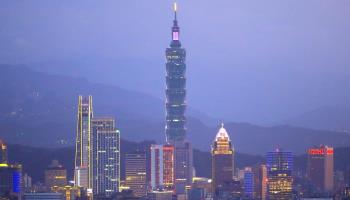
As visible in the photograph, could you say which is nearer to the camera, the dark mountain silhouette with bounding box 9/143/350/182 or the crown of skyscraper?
the dark mountain silhouette with bounding box 9/143/350/182

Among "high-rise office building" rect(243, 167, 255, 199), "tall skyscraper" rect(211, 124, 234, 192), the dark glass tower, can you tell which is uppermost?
the dark glass tower

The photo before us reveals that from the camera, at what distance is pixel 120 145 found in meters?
65.6

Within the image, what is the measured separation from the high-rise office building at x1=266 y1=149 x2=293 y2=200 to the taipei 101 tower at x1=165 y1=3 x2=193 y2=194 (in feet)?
16.3

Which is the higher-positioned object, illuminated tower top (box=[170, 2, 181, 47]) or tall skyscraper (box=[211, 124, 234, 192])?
illuminated tower top (box=[170, 2, 181, 47])

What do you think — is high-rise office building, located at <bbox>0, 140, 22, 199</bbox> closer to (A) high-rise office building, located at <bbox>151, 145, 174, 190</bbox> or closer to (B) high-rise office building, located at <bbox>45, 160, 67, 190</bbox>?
(B) high-rise office building, located at <bbox>45, 160, 67, 190</bbox>

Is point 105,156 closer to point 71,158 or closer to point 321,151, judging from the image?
point 71,158

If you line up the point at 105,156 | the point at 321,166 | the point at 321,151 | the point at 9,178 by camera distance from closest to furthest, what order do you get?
the point at 9,178 → the point at 105,156 → the point at 321,166 → the point at 321,151

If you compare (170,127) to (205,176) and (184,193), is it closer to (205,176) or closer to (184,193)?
(205,176)

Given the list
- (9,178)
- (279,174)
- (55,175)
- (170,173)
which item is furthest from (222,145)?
(9,178)

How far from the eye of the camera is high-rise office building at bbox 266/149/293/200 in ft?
188

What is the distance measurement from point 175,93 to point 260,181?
1298 cm

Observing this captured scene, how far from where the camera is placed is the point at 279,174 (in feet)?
198

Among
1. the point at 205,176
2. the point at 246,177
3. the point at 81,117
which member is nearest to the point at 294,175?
the point at 246,177

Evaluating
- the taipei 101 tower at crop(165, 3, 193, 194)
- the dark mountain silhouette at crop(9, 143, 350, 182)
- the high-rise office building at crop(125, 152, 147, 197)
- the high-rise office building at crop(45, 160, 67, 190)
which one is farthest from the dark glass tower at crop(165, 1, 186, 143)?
the high-rise office building at crop(45, 160, 67, 190)
